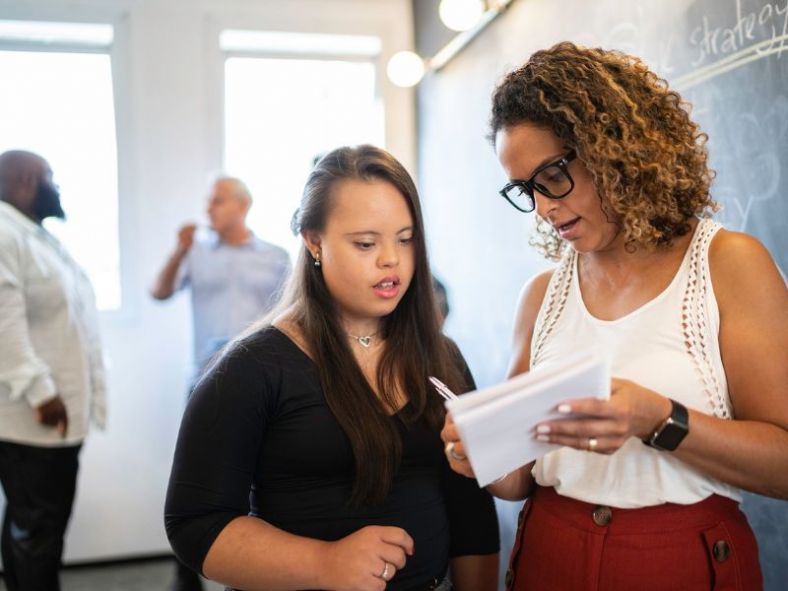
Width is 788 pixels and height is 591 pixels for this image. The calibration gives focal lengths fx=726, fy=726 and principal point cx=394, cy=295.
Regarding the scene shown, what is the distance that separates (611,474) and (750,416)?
0.68 feet

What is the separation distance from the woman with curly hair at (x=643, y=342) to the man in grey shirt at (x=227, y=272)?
2265 millimetres

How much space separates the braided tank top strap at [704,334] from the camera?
997 mm

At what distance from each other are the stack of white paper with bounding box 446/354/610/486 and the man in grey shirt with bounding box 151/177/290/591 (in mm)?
2490

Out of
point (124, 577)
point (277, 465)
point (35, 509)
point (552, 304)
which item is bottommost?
point (124, 577)

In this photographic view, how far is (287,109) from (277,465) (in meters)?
3.31

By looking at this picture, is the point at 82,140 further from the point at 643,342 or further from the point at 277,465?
the point at 643,342

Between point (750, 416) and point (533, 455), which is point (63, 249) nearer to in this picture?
point (533, 455)

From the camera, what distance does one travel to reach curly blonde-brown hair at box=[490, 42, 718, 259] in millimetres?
1049

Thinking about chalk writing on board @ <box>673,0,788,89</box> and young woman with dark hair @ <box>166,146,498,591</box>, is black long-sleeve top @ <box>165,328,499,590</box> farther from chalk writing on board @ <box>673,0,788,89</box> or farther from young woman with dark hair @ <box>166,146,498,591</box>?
chalk writing on board @ <box>673,0,788,89</box>

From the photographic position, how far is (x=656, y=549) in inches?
39.6

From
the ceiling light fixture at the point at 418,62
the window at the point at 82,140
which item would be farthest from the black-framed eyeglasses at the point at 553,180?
the window at the point at 82,140

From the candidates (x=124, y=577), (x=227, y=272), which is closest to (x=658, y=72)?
(x=227, y=272)

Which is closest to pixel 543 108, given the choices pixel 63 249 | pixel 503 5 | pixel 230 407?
pixel 230 407

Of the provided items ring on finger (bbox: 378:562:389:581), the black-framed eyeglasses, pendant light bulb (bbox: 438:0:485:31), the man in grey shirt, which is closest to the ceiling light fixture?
pendant light bulb (bbox: 438:0:485:31)
